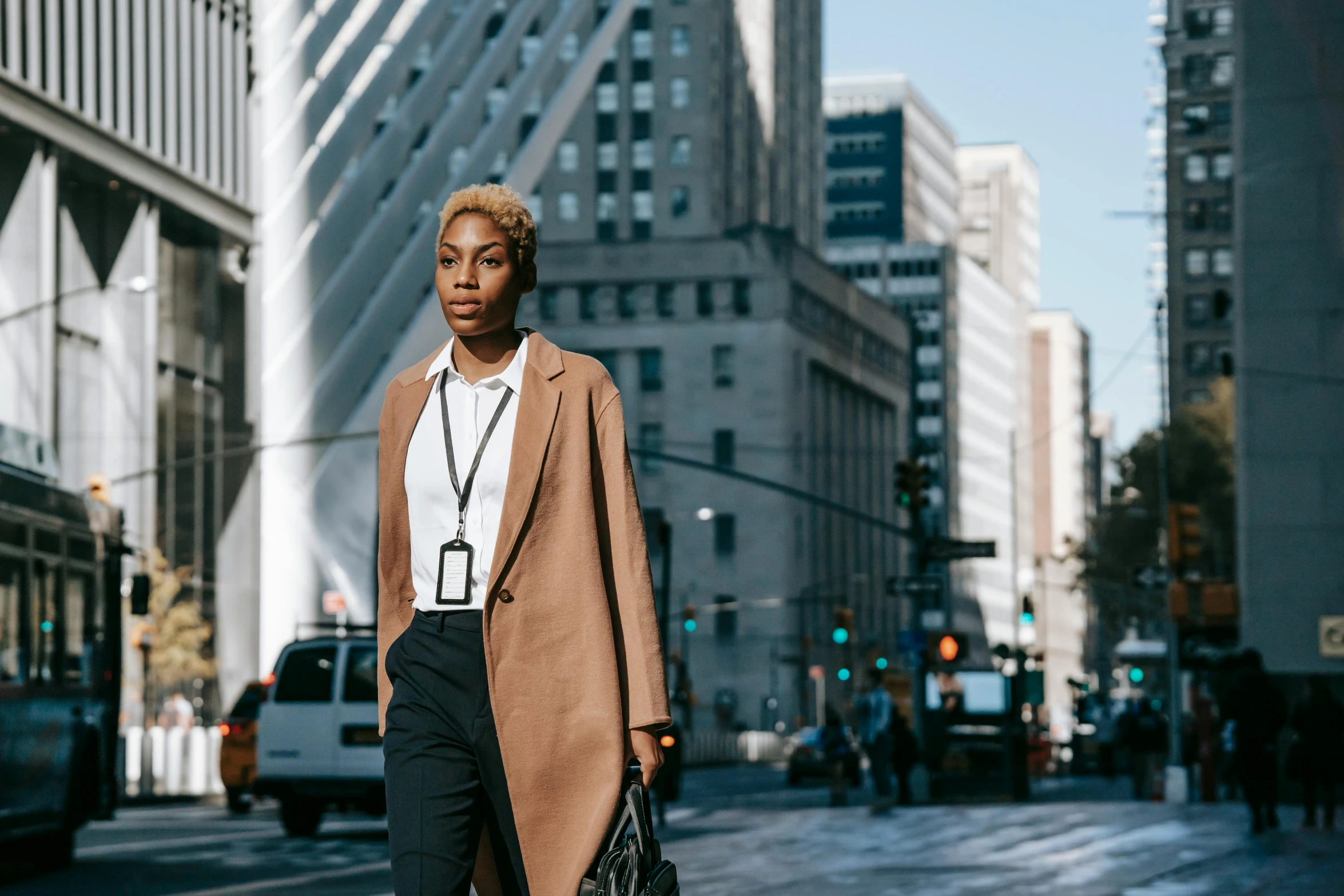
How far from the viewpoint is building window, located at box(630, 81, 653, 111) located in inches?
4449

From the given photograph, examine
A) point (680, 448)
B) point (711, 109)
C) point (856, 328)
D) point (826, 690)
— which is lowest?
point (826, 690)

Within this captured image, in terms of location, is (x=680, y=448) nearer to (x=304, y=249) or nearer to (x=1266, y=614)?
(x=304, y=249)

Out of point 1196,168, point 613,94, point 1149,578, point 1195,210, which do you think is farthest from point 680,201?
point 1149,578

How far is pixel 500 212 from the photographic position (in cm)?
452

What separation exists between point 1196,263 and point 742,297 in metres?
28.6

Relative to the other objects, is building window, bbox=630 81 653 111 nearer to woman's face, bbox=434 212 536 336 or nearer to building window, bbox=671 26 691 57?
building window, bbox=671 26 691 57

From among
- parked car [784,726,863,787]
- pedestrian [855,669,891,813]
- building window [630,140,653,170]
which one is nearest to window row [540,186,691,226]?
building window [630,140,653,170]

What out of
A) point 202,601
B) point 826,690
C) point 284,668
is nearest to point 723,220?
point 826,690

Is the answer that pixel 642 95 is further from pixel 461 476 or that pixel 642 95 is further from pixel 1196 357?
pixel 461 476

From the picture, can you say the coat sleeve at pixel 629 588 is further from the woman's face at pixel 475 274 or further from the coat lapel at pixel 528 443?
the woman's face at pixel 475 274

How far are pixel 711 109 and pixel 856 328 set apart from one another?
14.5 metres

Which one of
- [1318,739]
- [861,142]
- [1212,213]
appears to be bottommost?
[1318,739]

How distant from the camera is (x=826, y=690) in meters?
106

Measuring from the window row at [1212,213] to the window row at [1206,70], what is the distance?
5.74 metres
